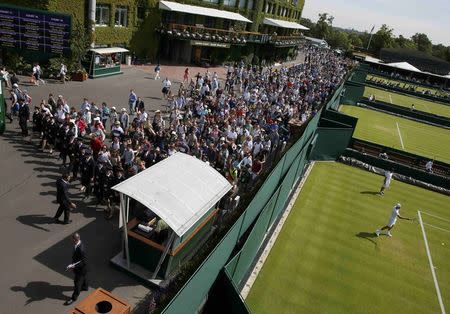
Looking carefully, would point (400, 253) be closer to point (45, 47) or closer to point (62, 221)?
point (62, 221)

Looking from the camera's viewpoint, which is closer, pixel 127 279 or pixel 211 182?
pixel 127 279

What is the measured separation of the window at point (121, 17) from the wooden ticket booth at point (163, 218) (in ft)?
94.9

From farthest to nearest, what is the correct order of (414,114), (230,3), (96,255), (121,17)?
(230,3), (414,114), (121,17), (96,255)

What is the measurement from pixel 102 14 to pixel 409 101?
49639 millimetres

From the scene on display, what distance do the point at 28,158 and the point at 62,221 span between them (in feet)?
16.7

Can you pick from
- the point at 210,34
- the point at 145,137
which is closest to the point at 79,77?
the point at 145,137

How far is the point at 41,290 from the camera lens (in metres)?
9.47

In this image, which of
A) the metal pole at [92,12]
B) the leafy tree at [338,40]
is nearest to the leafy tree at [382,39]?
the leafy tree at [338,40]

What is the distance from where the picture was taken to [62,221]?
12164 millimetres

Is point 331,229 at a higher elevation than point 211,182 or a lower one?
lower

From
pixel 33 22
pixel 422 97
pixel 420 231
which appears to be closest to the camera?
pixel 420 231

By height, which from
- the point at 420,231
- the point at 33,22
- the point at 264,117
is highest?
the point at 33,22

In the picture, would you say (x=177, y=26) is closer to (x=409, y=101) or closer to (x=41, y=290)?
(x=41, y=290)

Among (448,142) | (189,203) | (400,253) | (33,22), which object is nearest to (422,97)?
(448,142)
